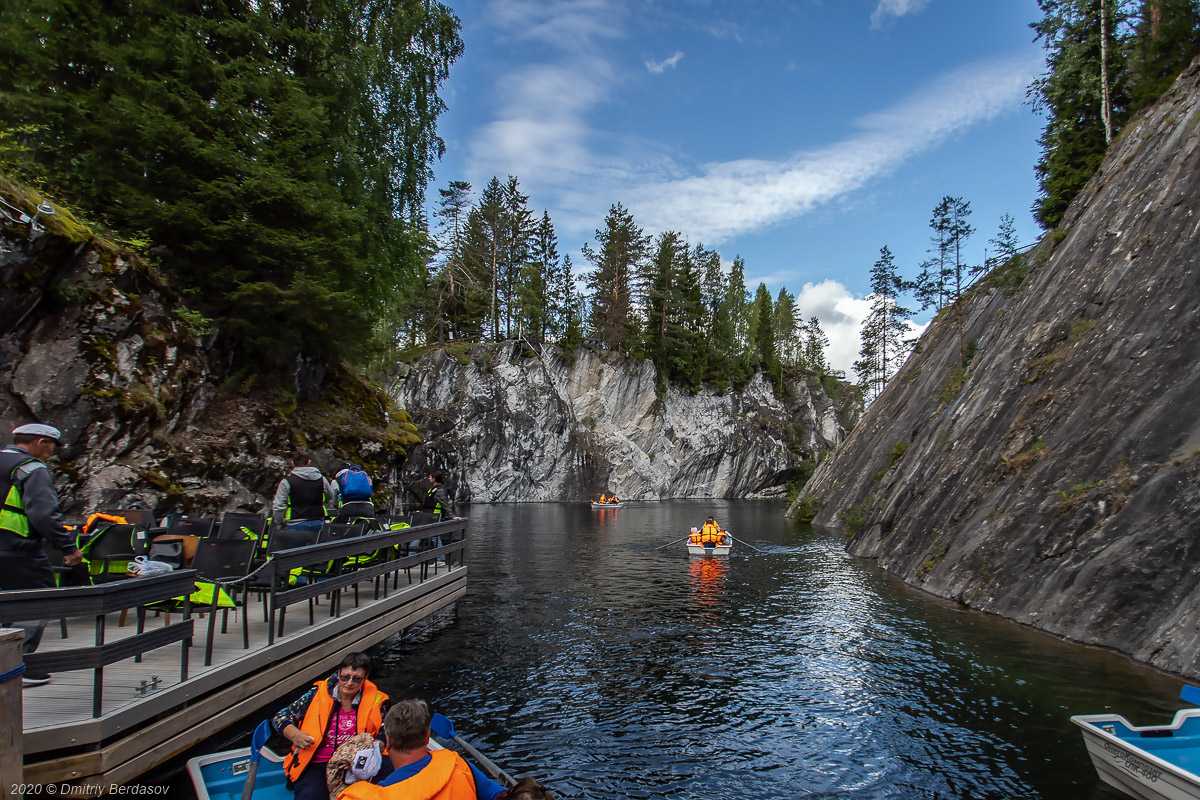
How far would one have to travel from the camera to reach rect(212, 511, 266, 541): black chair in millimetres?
10598

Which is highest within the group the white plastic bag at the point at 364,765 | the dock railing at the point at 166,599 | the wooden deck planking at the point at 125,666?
the dock railing at the point at 166,599

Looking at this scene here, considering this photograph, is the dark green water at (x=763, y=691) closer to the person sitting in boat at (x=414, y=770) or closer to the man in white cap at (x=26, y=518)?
the man in white cap at (x=26, y=518)

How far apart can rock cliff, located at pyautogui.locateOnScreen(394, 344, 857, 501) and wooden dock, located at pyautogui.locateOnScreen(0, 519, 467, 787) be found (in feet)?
158

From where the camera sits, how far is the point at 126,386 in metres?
15.0

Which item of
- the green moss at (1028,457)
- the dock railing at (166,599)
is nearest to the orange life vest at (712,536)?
the green moss at (1028,457)

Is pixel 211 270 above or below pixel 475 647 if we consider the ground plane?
above

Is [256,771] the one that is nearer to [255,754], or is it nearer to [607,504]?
[255,754]

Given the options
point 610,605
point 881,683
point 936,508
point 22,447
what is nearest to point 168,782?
point 22,447

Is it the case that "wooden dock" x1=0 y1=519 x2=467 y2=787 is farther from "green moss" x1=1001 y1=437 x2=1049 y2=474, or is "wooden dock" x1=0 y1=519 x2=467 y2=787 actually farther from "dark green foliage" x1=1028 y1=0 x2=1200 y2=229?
"dark green foliage" x1=1028 y1=0 x2=1200 y2=229

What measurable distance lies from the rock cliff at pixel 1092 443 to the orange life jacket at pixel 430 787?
12953 mm

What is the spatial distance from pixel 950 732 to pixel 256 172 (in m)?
20.4

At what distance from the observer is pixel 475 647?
13227 mm

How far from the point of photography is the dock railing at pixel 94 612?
513 cm

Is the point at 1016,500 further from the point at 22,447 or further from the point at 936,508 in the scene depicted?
the point at 22,447
